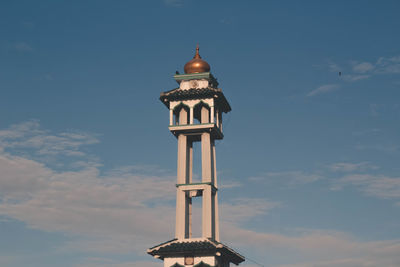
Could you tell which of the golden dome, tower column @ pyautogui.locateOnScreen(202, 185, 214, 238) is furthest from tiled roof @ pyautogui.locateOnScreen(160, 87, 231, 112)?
tower column @ pyautogui.locateOnScreen(202, 185, 214, 238)

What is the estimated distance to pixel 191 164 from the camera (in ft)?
189

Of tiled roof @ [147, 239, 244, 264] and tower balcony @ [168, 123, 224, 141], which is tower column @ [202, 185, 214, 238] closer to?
tiled roof @ [147, 239, 244, 264]

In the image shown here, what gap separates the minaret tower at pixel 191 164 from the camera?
51.2m

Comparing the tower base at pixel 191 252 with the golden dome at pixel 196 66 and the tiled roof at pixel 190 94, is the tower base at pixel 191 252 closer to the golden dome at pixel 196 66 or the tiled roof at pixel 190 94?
the tiled roof at pixel 190 94

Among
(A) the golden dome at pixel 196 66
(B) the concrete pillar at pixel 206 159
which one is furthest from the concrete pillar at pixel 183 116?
(A) the golden dome at pixel 196 66

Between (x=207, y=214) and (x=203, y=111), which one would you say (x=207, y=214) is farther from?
(x=203, y=111)

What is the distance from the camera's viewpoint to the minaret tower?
5119cm

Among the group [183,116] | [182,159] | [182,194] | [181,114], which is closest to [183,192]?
[182,194]

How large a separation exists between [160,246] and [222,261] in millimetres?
6492

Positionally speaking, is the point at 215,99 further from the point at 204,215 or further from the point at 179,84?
the point at 204,215

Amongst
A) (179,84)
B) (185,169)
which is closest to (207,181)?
(185,169)

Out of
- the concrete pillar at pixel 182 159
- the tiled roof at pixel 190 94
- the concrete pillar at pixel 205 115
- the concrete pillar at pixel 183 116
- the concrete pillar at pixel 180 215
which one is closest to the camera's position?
the concrete pillar at pixel 180 215

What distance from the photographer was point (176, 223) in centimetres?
5381

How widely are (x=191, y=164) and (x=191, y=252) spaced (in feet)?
34.2
